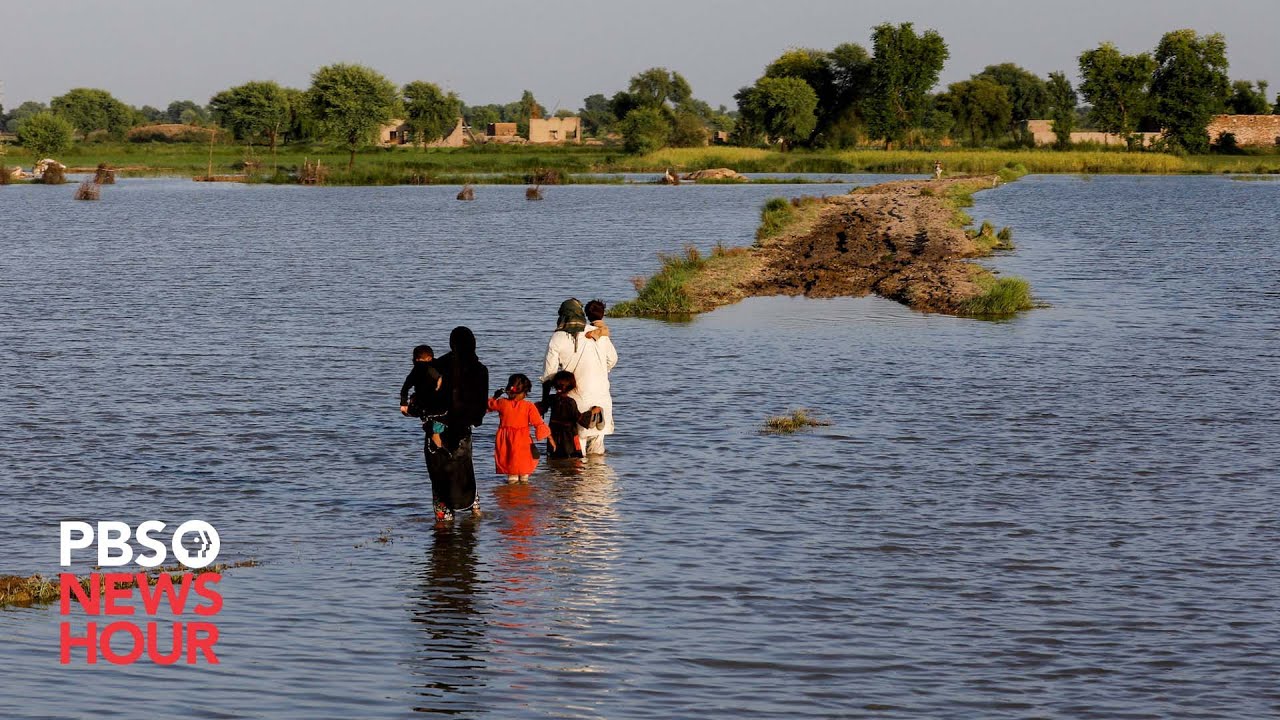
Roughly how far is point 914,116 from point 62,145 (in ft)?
282

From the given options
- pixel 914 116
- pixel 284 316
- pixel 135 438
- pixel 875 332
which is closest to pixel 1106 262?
pixel 875 332

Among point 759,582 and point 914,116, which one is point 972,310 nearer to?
point 759,582

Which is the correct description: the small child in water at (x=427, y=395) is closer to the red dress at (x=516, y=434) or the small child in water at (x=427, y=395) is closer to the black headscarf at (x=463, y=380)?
the black headscarf at (x=463, y=380)

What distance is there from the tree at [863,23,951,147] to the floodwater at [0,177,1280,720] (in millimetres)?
129305

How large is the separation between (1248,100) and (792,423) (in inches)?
6662

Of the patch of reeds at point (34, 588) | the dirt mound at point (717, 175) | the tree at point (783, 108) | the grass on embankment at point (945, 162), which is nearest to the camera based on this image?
the patch of reeds at point (34, 588)

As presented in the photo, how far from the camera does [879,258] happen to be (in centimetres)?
4438

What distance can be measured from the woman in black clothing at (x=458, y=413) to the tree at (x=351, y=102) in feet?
420

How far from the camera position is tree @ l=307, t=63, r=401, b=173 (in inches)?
5512

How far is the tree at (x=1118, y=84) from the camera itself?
15775cm

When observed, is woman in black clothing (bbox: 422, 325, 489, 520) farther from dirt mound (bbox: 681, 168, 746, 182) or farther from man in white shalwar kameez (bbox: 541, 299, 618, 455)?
dirt mound (bbox: 681, 168, 746, 182)

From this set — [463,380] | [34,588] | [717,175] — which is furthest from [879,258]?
[717,175]

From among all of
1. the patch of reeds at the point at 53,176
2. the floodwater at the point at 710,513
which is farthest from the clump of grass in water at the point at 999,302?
the patch of reeds at the point at 53,176

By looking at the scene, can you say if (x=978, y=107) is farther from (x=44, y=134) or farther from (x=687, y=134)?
(x=44, y=134)
